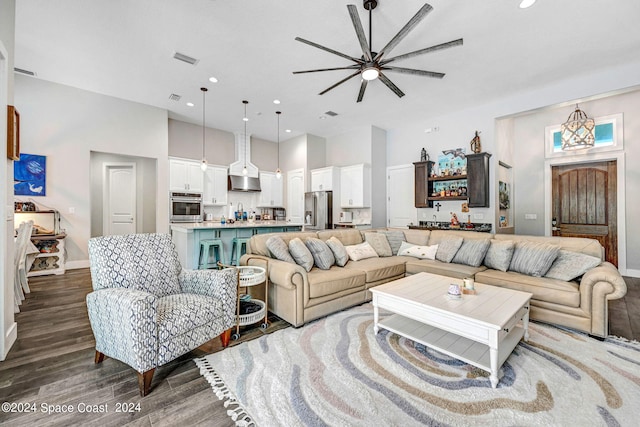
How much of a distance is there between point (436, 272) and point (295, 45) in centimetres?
344

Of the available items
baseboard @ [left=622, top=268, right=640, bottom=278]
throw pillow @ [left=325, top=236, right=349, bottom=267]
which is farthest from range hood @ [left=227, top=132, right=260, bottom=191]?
baseboard @ [left=622, top=268, right=640, bottom=278]

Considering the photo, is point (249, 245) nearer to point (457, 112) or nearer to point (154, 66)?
point (154, 66)

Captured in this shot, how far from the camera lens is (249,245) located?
3.51m

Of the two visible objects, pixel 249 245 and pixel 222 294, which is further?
pixel 249 245

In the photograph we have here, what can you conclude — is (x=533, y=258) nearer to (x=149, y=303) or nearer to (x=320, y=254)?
(x=320, y=254)

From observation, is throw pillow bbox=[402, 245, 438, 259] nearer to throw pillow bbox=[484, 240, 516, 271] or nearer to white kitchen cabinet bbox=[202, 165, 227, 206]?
throw pillow bbox=[484, 240, 516, 271]

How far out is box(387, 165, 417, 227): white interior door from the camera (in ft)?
20.7

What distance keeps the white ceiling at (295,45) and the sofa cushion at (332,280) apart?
2.81 metres

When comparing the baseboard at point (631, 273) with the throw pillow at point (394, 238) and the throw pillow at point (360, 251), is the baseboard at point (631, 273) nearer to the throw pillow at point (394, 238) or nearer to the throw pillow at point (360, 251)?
the throw pillow at point (394, 238)

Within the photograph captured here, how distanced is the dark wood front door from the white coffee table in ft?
14.4

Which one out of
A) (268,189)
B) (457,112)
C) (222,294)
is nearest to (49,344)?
(222,294)

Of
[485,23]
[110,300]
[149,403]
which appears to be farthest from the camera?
[485,23]

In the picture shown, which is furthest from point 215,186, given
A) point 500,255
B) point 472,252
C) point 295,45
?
point 500,255

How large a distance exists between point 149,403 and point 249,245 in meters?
2.00
